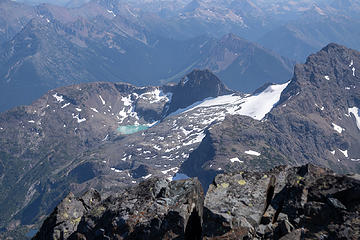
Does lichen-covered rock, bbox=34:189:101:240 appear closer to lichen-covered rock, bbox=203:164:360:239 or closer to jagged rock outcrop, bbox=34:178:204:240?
jagged rock outcrop, bbox=34:178:204:240

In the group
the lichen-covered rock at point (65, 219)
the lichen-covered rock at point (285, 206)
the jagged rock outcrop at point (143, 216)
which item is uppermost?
the lichen-covered rock at point (285, 206)

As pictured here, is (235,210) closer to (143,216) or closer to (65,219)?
(143,216)

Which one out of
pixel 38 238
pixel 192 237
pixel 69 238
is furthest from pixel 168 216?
pixel 38 238

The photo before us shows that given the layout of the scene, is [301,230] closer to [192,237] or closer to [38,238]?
[192,237]

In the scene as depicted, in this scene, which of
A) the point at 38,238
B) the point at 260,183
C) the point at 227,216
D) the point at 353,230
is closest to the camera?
the point at 353,230

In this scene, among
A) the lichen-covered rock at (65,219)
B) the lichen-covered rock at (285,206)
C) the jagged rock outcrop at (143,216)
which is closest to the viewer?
the lichen-covered rock at (285,206)

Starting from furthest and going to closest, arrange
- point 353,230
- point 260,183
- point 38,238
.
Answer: point 38,238
point 260,183
point 353,230

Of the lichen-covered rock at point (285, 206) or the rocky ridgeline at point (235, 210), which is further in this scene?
the rocky ridgeline at point (235, 210)

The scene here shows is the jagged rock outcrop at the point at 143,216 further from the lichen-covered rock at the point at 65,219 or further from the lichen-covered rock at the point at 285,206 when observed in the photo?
the lichen-covered rock at the point at 285,206

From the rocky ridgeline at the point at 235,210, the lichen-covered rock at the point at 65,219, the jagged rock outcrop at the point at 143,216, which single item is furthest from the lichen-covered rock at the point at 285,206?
the lichen-covered rock at the point at 65,219
